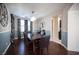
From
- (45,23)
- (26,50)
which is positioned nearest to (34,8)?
(45,23)

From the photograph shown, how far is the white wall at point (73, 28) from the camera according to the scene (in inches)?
88.9

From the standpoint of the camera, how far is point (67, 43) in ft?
7.59

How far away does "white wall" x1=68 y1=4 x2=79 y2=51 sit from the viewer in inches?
88.9

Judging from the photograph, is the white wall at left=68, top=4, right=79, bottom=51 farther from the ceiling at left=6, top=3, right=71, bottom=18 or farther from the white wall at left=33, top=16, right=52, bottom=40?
the white wall at left=33, top=16, right=52, bottom=40

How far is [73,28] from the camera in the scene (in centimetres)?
229

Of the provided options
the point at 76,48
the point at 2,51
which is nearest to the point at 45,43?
the point at 76,48

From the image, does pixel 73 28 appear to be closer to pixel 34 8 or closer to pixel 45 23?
pixel 45 23

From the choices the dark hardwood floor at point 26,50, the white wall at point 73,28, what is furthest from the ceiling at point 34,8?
the dark hardwood floor at point 26,50

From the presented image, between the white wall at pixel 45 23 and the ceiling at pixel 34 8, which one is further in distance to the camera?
the white wall at pixel 45 23

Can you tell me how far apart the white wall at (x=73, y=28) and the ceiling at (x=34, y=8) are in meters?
0.19

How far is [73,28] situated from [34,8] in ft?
2.52

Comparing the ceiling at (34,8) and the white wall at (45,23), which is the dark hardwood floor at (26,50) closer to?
the white wall at (45,23)
